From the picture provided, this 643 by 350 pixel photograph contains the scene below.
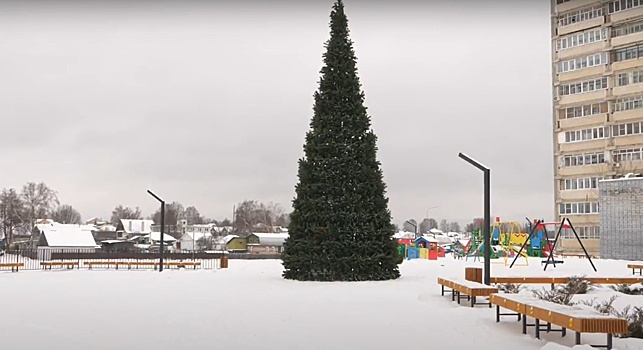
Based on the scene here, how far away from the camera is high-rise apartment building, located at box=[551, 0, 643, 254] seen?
58688 millimetres

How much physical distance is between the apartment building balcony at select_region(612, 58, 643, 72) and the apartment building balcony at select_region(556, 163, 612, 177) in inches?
323

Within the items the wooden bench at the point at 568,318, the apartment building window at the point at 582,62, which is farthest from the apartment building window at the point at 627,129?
the wooden bench at the point at 568,318

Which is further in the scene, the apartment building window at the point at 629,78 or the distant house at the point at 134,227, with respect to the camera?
the distant house at the point at 134,227

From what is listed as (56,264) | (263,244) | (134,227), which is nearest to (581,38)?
(263,244)

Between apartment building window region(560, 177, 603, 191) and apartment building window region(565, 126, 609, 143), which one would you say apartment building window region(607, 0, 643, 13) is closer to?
apartment building window region(565, 126, 609, 143)

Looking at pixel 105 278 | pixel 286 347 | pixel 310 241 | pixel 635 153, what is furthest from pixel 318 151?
pixel 635 153

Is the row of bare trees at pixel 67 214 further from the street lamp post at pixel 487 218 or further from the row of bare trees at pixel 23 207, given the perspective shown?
the street lamp post at pixel 487 218

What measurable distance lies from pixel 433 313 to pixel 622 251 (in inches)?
1345

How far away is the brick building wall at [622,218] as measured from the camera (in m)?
43.5

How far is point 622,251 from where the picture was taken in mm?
44719

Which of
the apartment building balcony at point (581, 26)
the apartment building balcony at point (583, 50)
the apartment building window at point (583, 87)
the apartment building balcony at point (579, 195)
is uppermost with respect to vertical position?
the apartment building balcony at point (581, 26)

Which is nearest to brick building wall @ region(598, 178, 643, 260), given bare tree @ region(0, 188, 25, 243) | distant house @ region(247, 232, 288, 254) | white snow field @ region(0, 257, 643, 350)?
white snow field @ region(0, 257, 643, 350)

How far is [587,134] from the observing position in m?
61.1

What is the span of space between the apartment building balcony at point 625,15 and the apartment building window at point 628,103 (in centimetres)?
678
